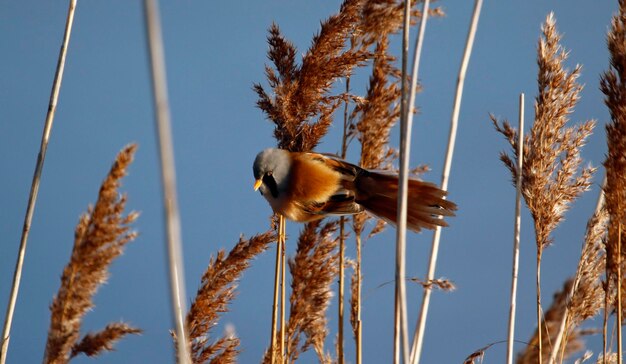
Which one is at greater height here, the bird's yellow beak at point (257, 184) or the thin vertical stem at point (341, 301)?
→ the bird's yellow beak at point (257, 184)

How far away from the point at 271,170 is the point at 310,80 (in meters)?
0.59

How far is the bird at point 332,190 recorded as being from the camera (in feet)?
10.4

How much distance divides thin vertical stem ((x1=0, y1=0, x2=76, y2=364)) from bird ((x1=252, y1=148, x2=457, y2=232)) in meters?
1.00

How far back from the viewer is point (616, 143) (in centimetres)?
288

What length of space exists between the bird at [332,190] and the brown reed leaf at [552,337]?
0.65m

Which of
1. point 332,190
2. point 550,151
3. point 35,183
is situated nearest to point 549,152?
point 550,151

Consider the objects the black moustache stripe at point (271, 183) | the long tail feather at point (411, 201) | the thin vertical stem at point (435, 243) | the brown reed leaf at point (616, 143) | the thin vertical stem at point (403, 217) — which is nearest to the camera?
the thin vertical stem at point (403, 217)

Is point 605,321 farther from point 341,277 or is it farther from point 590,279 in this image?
point 341,277

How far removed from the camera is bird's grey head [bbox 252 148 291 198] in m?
3.26

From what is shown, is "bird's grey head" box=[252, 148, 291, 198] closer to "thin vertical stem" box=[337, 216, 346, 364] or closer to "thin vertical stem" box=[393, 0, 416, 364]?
"thin vertical stem" box=[337, 216, 346, 364]

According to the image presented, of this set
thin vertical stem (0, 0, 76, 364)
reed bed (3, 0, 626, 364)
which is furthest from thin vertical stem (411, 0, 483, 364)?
thin vertical stem (0, 0, 76, 364)

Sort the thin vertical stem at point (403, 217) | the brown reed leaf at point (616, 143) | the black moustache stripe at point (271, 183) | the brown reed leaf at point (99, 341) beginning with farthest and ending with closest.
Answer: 1. the black moustache stripe at point (271, 183)
2. the brown reed leaf at point (616, 143)
3. the brown reed leaf at point (99, 341)
4. the thin vertical stem at point (403, 217)

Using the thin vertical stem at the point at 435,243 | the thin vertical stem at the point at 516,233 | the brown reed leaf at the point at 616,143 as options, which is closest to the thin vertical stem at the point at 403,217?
the thin vertical stem at the point at 435,243

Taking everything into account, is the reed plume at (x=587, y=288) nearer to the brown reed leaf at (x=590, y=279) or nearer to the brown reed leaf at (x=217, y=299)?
the brown reed leaf at (x=590, y=279)
